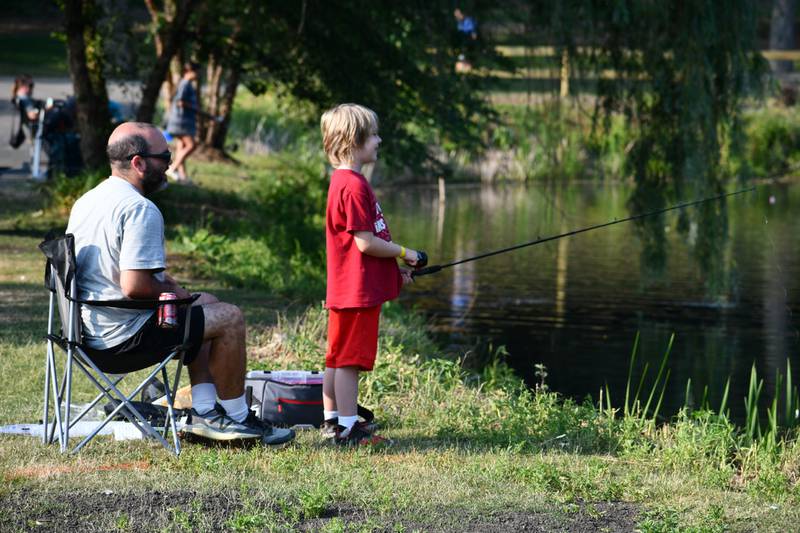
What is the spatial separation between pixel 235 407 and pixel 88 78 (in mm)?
8512

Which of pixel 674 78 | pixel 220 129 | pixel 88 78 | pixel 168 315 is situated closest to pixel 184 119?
pixel 88 78

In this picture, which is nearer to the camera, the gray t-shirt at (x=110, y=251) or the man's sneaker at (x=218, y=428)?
the gray t-shirt at (x=110, y=251)

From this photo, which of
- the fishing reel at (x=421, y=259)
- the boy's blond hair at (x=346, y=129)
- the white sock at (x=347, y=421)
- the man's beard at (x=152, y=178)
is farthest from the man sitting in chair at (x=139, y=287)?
the fishing reel at (x=421, y=259)

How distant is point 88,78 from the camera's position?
43.2 ft

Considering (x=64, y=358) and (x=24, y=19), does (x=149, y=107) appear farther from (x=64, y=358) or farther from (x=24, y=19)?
(x=24, y=19)

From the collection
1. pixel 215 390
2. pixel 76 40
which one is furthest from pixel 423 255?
pixel 76 40

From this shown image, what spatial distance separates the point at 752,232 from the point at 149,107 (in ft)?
29.1

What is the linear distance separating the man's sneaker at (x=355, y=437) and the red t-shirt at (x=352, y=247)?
0.55 m

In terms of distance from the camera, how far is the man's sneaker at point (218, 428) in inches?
210

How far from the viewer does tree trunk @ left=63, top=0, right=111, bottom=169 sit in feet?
42.3

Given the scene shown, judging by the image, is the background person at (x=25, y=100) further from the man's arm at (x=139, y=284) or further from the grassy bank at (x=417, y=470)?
the man's arm at (x=139, y=284)

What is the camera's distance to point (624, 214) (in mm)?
17844

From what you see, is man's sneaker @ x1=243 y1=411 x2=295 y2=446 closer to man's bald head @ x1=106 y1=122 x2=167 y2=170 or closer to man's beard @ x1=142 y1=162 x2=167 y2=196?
man's beard @ x1=142 y1=162 x2=167 y2=196

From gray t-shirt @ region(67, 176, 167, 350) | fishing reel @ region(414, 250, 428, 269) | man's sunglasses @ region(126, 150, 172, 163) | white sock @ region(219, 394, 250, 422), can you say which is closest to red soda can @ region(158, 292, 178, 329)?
gray t-shirt @ region(67, 176, 167, 350)
